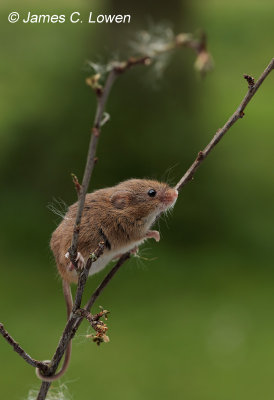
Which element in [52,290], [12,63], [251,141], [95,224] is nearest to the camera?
[95,224]

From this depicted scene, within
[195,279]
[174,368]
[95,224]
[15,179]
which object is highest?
[15,179]

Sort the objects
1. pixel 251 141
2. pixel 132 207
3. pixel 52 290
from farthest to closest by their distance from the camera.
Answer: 1. pixel 251 141
2. pixel 52 290
3. pixel 132 207

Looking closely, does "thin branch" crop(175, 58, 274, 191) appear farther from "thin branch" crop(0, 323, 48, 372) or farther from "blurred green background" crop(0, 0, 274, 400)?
"blurred green background" crop(0, 0, 274, 400)

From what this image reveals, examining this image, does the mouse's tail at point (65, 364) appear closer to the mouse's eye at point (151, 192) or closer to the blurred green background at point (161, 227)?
the mouse's eye at point (151, 192)

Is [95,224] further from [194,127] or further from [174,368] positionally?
[194,127]

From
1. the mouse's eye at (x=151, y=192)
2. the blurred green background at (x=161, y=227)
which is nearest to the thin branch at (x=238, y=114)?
the mouse's eye at (x=151, y=192)

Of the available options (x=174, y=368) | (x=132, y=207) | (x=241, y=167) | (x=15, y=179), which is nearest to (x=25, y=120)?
(x=15, y=179)

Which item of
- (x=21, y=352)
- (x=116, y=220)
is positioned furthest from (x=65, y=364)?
(x=116, y=220)
